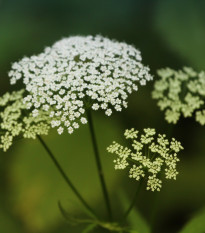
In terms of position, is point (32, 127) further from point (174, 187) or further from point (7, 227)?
point (174, 187)

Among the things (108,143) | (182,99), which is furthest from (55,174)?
(182,99)

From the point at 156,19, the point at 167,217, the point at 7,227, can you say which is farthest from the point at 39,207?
the point at 156,19

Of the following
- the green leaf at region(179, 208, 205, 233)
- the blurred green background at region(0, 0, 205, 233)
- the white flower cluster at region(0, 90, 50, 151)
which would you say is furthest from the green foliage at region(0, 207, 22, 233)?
the green leaf at region(179, 208, 205, 233)

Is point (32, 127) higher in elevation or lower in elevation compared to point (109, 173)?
higher

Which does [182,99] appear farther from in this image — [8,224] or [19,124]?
[8,224]

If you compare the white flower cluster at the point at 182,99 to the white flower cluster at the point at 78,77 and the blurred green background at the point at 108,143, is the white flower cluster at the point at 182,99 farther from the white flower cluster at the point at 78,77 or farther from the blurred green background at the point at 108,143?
the blurred green background at the point at 108,143

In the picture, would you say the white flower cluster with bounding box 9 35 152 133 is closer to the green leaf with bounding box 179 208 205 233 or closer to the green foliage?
the green leaf with bounding box 179 208 205 233
